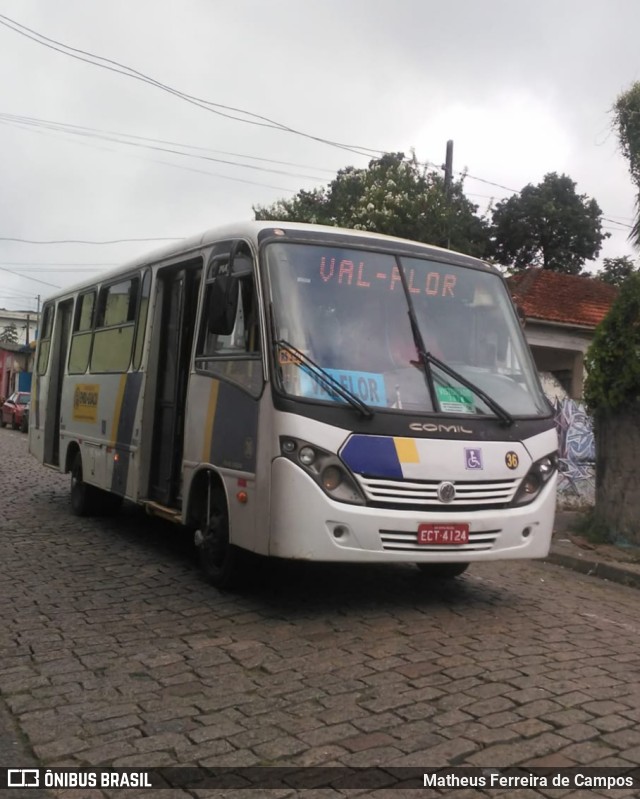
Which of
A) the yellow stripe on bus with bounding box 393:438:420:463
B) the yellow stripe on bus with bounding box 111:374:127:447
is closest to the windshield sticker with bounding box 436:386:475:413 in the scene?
the yellow stripe on bus with bounding box 393:438:420:463

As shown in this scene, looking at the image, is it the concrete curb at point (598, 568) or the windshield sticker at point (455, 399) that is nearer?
the windshield sticker at point (455, 399)

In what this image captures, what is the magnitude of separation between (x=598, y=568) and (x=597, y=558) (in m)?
0.30

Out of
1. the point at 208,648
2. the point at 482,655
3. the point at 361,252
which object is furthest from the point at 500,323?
the point at 208,648

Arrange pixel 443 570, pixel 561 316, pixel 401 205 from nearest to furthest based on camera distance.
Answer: pixel 443 570, pixel 561 316, pixel 401 205

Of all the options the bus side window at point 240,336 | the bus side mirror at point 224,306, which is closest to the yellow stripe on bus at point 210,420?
the bus side window at point 240,336

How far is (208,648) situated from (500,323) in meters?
3.36

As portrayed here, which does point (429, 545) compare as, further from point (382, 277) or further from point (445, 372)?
point (382, 277)

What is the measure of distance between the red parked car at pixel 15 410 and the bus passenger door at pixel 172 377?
1039 inches

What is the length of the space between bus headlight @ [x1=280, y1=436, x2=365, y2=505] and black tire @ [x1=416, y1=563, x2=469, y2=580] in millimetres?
2095

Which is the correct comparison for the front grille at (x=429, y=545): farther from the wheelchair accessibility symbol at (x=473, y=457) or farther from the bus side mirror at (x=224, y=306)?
the bus side mirror at (x=224, y=306)

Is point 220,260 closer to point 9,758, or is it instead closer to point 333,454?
point 333,454

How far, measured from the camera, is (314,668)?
536cm

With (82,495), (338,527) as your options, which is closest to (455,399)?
(338,527)

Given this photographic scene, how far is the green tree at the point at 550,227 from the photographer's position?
1478 inches
